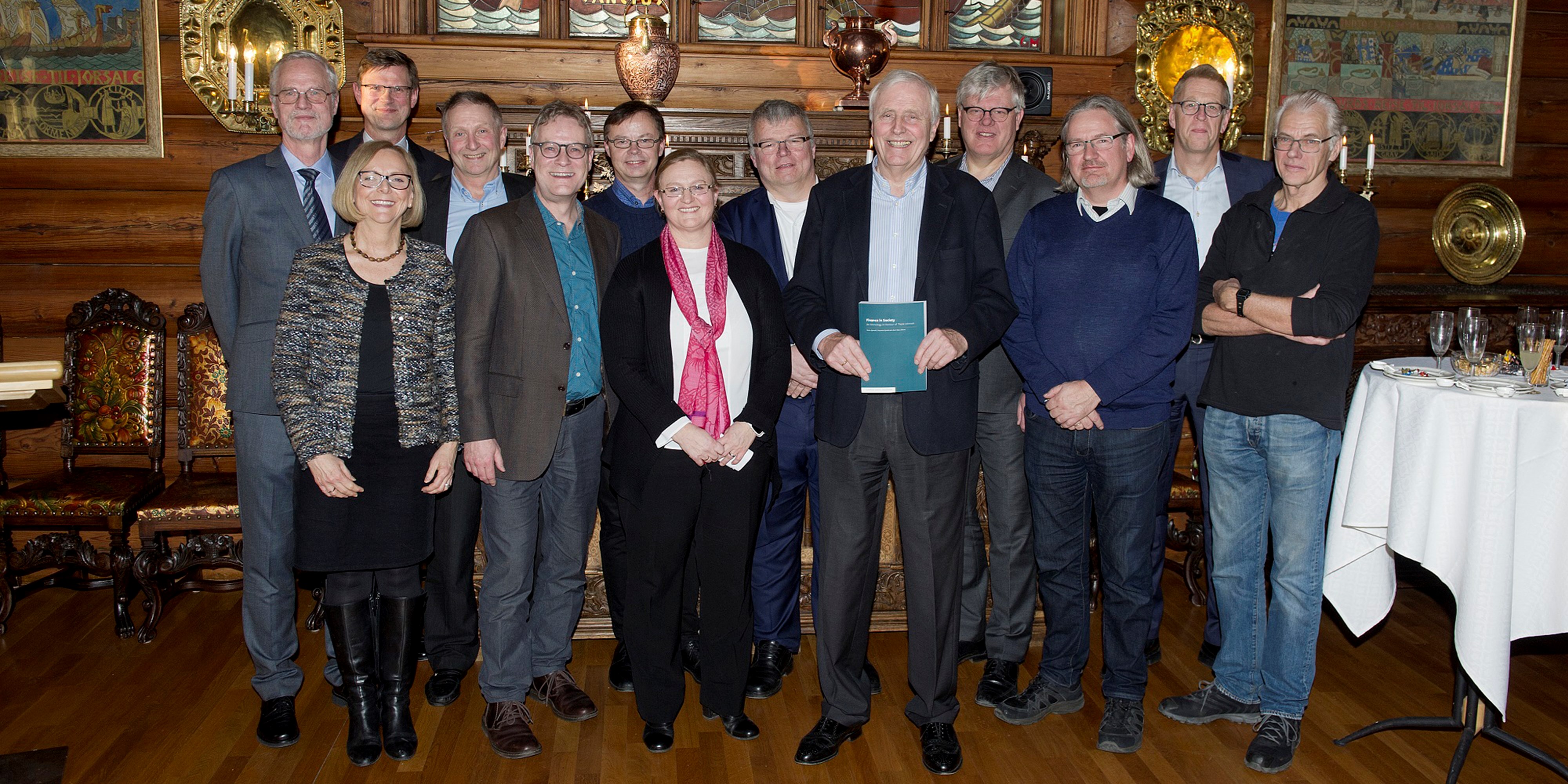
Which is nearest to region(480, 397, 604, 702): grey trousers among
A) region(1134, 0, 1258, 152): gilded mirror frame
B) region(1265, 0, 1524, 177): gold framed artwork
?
region(1134, 0, 1258, 152): gilded mirror frame

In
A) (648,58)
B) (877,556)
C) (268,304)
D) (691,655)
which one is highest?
(648,58)

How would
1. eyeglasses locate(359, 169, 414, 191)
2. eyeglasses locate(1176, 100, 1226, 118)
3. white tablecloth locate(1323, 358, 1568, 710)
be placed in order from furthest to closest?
eyeglasses locate(1176, 100, 1226, 118) → eyeglasses locate(359, 169, 414, 191) → white tablecloth locate(1323, 358, 1568, 710)

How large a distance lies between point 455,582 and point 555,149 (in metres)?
1.34

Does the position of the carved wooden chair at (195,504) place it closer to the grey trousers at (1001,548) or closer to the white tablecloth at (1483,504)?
the grey trousers at (1001,548)

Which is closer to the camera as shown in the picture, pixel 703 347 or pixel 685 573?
pixel 703 347

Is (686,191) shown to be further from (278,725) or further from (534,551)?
(278,725)

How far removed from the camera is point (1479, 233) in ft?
16.0

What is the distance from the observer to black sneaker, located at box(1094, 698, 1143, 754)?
287cm

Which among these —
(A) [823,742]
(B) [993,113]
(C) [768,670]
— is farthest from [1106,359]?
(C) [768,670]

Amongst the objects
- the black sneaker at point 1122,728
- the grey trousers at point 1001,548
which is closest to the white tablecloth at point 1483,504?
the black sneaker at point 1122,728

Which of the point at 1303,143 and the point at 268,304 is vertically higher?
the point at 1303,143

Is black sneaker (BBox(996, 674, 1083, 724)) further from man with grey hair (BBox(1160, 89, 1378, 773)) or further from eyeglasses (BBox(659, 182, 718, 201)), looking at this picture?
eyeglasses (BBox(659, 182, 718, 201))

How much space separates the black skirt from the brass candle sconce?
88.0 inches

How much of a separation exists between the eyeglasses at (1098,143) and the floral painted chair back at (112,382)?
3588 millimetres
